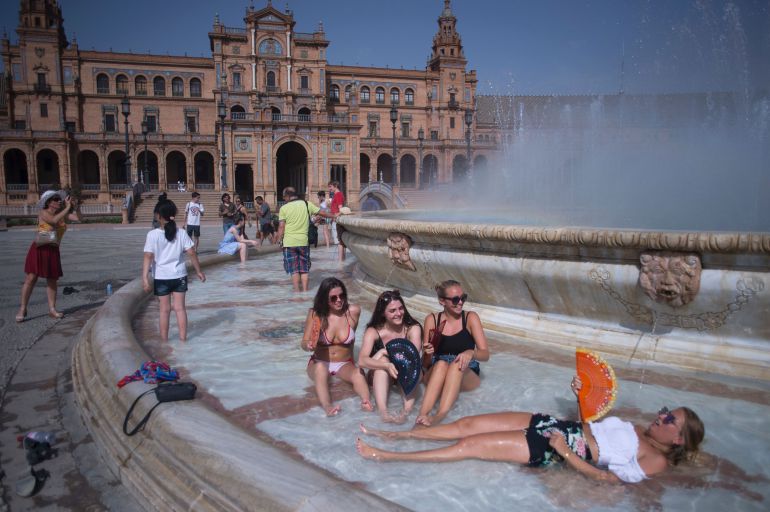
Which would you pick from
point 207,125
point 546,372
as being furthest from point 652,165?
point 207,125

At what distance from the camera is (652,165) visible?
13.2 m

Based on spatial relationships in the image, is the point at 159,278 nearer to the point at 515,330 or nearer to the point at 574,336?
the point at 515,330

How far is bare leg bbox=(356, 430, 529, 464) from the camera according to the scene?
2898 millimetres

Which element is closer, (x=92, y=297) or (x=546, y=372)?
(x=546, y=372)

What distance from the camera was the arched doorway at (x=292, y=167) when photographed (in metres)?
44.4

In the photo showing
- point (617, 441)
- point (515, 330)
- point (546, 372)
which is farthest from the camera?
point (515, 330)

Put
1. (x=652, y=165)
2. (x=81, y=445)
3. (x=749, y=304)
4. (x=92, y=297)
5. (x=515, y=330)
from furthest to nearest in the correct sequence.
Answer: (x=652, y=165), (x=92, y=297), (x=515, y=330), (x=749, y=304), (x=81, y=445)

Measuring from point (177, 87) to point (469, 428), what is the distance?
5741 centimetres

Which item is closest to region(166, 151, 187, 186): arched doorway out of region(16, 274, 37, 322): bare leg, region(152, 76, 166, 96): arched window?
region(152, 76, 166, 96): arched window

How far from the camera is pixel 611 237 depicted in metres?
4.15

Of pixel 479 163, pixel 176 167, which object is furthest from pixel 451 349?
pixel 479 163

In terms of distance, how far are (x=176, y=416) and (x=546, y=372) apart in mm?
2675

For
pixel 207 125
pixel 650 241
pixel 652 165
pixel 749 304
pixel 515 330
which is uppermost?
pixel 207 125

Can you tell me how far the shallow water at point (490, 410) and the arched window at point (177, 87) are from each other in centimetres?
5319
